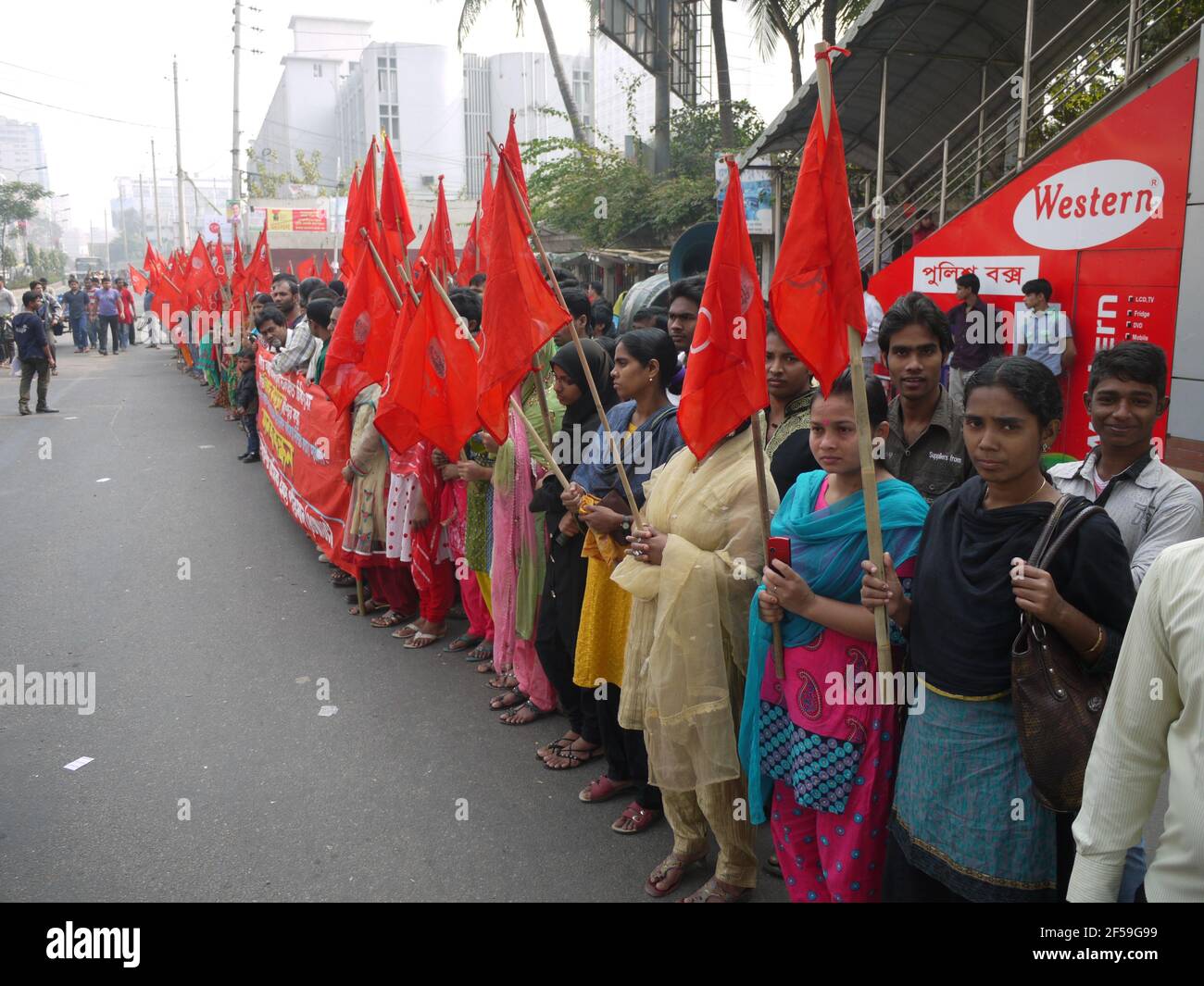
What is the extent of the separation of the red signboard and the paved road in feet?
14.8

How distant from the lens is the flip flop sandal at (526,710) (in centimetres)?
463

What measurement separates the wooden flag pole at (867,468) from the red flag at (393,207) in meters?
4.42

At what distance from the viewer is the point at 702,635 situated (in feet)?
9.93

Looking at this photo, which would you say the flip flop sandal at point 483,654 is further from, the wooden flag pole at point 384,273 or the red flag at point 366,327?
the wooden flag pole at point 384,273

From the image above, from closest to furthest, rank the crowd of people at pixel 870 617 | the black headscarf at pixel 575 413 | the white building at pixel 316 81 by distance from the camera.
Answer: the crowd of people at pixel 870 617 < the black headscarf at pixel 575 413 < the white building at pixel 316 81

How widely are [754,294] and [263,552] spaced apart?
5714mm

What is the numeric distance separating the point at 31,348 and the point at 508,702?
1290 cm

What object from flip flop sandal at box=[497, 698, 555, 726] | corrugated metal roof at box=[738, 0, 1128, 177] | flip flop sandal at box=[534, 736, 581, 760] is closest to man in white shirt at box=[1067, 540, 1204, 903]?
flip flop sandal at box=[534, 736, 581, 760]

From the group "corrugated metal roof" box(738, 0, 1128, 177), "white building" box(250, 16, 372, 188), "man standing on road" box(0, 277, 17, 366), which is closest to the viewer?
"corrugated metal roof" box(738, 0, 1128, 177)

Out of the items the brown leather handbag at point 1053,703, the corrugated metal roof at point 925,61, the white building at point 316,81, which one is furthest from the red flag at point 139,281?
the white building at point 316,81

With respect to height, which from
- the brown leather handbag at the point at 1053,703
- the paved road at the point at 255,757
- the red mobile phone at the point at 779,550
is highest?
the red mobile phone at the point at 779,550

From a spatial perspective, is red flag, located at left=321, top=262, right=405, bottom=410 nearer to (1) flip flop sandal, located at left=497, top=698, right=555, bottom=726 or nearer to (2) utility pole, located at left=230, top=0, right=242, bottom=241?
(1) flip flop sandal, located at left=497, top=698, right=555, bottom=726

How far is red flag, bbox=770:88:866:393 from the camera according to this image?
8.67ft
